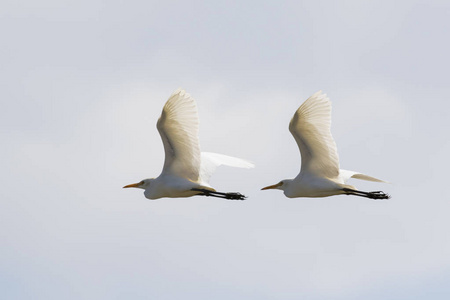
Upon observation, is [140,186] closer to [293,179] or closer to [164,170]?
[164,170]

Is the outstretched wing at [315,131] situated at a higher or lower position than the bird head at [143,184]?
higher

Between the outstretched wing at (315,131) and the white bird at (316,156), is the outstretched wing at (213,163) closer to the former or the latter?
the white bird at (316,156)

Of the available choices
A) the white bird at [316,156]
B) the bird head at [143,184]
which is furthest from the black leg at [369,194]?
the bird head at [143,184]

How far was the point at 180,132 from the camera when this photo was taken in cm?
3878

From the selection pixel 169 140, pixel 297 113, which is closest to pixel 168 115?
pixel 169 140

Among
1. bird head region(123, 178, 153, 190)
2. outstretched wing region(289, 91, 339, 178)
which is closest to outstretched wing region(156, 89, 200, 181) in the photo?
bird head region(123, 178, 153, 190)

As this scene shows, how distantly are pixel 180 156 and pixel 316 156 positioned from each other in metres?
3.97

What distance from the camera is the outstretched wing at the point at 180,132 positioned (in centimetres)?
3853

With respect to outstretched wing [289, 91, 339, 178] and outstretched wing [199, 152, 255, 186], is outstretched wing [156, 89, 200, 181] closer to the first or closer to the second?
outstretched wing [199, 152, 255, 186]

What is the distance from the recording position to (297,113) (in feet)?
126

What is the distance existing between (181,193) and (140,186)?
2.39 metres

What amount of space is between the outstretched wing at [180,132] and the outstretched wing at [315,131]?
2850 millimetres

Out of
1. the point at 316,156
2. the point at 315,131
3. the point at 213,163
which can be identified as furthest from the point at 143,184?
the point at 315,131

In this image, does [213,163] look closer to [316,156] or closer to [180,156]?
[180,156]
